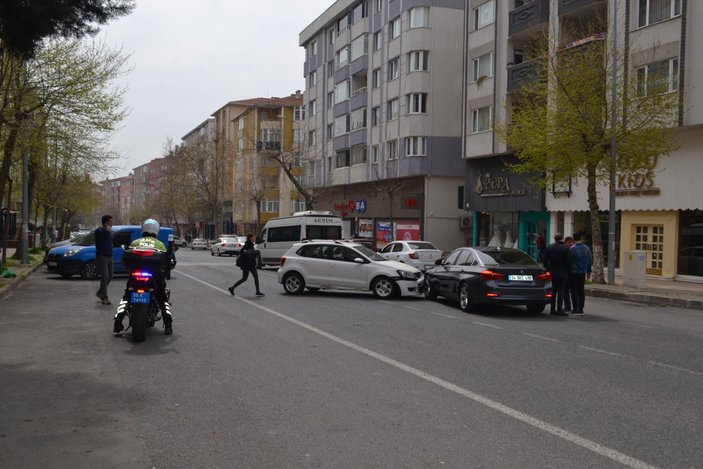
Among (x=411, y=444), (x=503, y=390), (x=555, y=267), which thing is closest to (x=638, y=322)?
(x=555, y=267)

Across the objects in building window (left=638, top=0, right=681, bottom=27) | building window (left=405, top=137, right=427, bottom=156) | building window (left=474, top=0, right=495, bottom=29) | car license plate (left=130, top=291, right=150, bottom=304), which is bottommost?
car license plate (left=130, top=291, right=150, bottom=304)

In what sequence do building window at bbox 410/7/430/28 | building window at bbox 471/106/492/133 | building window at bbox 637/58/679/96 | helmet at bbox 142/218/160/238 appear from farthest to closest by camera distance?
building window at bbox 410/7/430/28 < building window at bbox 471/106/492/133 < building window at bbox 637/58/679/96 < helmet at bbox 142/218/160/238

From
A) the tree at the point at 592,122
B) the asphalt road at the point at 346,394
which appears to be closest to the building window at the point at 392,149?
the tree at the point at 592,122

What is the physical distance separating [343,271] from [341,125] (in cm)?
3771

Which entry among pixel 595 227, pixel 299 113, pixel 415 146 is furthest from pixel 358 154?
pixel 595 227

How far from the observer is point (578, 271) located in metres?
14.9

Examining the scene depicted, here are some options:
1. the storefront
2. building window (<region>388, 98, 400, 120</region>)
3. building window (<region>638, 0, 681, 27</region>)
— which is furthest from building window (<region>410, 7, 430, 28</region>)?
building window (<region>638, 0, 681, 27</region>)

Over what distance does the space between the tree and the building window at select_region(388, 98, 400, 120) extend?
2194 centimetres

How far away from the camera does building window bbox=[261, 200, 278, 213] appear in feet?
281

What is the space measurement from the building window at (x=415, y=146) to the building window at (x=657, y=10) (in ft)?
59.8

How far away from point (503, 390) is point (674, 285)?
1947cm

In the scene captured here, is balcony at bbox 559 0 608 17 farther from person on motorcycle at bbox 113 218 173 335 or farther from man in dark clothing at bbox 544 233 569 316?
person on motorcycle at bbox 113 218 173 335

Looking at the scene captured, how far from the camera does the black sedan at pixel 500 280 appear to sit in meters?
14.4

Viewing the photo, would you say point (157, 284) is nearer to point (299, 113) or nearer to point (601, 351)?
point (601, 351)
